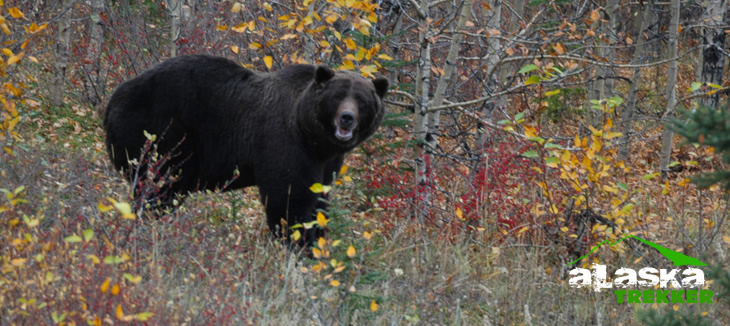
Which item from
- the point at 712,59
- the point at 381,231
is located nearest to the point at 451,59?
the point at 381,231

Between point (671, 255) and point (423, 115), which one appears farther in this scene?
point (423, 115)

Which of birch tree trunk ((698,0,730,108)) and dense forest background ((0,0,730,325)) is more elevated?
birch tree trunk ((698,0,730,108))

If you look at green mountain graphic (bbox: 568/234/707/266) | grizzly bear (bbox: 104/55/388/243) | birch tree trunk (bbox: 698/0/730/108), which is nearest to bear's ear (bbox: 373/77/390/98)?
grizzly bear (bbox: 104/55/388/243)

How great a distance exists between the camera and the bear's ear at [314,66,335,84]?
6211 millimetres

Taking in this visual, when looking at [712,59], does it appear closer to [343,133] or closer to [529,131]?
[529,131]

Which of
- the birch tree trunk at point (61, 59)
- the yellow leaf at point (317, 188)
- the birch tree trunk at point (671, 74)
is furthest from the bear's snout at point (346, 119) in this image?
the birch tree trunk at point (61, 59)

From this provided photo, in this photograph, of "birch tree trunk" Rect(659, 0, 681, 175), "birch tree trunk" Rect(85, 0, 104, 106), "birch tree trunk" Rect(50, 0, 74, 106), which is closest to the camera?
"birch tree trunk" Rect(659, 0, 681, 175)

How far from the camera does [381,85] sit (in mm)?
6484

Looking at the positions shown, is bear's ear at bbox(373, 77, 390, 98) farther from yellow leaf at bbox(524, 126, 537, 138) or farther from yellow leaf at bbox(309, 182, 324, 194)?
yellow leaf at bbox(309, 182, 324, 194)

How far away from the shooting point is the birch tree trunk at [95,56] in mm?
11461

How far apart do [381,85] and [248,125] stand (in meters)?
1.22

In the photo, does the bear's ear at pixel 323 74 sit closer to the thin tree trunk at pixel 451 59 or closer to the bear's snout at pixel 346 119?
the bear's snout at pixel 346 119

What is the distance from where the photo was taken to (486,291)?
5953mm

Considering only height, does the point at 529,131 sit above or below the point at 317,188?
above
